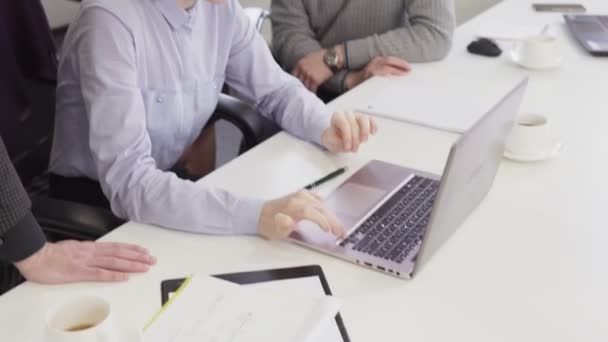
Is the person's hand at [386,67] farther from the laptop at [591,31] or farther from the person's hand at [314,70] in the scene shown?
the laptop at [591,31]

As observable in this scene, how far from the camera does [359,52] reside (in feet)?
6.36

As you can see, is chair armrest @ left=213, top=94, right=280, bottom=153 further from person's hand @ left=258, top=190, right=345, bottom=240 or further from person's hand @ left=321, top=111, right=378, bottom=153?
person's hand @ left=258, top=190, right=345, bottom=240

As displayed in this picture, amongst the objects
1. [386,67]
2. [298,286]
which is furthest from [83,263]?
[386,67]

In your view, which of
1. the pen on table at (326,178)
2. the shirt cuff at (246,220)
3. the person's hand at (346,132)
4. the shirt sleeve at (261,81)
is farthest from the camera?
the shirt sleeve at (261,81)

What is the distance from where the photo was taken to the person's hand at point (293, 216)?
3.47 ft

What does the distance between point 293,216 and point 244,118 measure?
53 centimetres

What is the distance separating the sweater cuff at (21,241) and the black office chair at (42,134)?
0.28 ft

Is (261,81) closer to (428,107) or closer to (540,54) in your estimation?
(428,107)

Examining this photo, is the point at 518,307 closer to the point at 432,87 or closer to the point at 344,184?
the point at 344,184

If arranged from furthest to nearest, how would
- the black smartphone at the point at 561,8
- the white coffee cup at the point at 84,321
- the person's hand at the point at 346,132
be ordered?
1. the black smartphone at the point at 561,8
2. the person's hand at the point at 346,132
3. the white coffee cup at the point at 84,321

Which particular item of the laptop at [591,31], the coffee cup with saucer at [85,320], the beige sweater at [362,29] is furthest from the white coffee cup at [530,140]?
the coffee cup with saucer at [85,320]

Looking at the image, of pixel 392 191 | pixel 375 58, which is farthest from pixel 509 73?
pixel 392 191

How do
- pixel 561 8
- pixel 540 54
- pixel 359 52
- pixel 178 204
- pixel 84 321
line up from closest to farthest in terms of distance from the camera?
1. pixel 84 321
2. pixel 178 204
3. pixel 540 54
4. pixel 359 52
5. pixel 561 8

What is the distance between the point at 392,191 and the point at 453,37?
1011 mm
